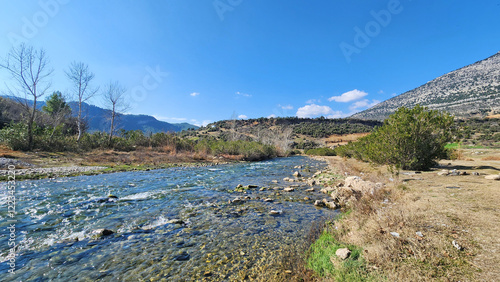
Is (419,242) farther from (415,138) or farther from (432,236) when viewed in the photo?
(415,138)

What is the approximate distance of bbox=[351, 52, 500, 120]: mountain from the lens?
61781mm

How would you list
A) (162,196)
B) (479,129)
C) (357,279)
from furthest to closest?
(479,129) → (162,196) → (357,279)

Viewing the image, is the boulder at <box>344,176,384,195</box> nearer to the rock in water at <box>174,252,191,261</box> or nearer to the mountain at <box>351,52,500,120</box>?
the rock in water at <box>174,252,191,261</box>

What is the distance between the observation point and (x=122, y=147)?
26391 millimetres

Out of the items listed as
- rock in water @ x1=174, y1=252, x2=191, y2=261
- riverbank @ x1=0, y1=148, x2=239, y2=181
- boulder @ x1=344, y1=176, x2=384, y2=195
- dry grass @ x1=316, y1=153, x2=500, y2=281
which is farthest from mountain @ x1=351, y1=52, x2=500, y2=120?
rock in water @ x1=174, y1=252, x2=191, y2=261

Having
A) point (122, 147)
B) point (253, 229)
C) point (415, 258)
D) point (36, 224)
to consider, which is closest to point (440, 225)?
point (415, 258)

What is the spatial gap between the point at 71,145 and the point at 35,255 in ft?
76.6

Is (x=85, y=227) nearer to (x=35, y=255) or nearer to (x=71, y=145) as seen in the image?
(x=35, y=255)

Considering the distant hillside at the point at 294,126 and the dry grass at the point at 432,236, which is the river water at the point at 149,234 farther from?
the distant hillside at the point at 294,126

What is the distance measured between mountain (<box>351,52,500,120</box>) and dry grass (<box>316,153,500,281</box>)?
6021 cm

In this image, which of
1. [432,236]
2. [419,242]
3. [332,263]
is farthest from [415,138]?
[332,263]

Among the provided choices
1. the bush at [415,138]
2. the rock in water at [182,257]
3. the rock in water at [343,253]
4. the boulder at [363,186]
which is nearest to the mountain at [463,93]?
the bush at [415,138]

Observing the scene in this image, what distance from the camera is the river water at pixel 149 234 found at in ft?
11.6

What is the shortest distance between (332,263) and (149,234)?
445 centimetres
